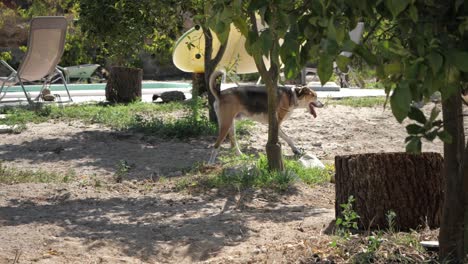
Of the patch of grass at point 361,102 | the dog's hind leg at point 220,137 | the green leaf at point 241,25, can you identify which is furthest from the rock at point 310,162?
the green leaf at point 241,25

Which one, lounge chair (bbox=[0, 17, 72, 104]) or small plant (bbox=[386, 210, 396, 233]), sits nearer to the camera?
small plant (bbox=[386, 210, 396, 233])

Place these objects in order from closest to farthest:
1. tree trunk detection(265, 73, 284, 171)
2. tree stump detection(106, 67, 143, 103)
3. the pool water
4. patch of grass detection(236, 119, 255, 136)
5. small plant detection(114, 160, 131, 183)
→ 1. tree trunk detection(265, 73, 284, 171)
2. small plant detection(114, 160, 131, 183)
3. patch of grass detection(236, 119, 255, 136)
4. tree stump detection(106, 67, 143, 103)
5. the pool water

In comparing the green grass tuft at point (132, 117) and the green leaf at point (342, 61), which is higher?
the green leaf at point (342, 61)

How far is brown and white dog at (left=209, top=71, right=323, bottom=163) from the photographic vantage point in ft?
30.1

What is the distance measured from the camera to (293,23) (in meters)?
3.11

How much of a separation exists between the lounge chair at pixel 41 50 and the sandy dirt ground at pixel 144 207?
3.22 metres

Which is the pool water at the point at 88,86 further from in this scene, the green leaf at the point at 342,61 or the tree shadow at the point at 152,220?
the green leaf at the point at 342,61

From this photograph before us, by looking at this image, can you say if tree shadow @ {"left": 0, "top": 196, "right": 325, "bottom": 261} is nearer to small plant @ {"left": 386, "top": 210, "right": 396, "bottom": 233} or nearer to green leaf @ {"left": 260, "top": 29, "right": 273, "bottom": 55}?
small plant @ {"left": 386, "top": 210, "right": 396, "bottom": 233}

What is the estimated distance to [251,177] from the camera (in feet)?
25.4

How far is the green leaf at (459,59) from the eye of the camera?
265cm

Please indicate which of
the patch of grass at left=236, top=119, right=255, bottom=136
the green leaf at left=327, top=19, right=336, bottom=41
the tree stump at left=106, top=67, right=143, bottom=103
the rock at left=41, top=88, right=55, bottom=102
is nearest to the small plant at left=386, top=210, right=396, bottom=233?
the green leaf at left=327, top=19, right=336, bottom=41

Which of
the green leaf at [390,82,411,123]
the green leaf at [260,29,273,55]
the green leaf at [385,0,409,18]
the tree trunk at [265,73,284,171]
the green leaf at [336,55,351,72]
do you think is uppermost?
the green leaf at [385,0,409,18]

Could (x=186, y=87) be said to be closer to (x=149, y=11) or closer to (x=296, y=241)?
(x=149, y=11)

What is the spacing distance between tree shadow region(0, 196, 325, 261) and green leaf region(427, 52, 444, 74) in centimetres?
312
